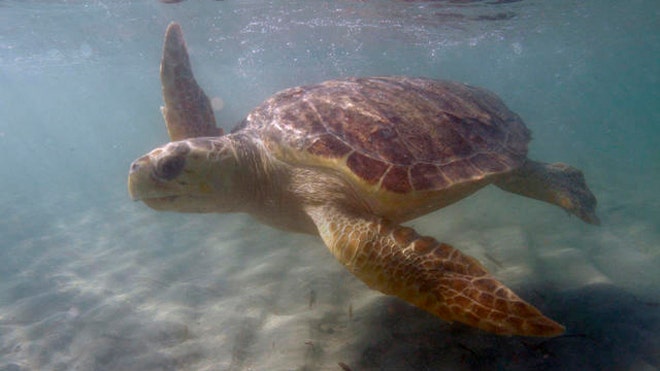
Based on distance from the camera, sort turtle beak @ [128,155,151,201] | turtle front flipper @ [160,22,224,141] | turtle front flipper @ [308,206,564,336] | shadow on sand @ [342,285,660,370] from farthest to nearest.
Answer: turtle front flipper @ [160,22,224,141]
turtle beak @ [128,155,151,201]
shadow on sand @ [342,285,660,370]
turtle front flipper @ [308,206,564,336]

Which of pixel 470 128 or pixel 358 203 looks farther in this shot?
pixel 470 128

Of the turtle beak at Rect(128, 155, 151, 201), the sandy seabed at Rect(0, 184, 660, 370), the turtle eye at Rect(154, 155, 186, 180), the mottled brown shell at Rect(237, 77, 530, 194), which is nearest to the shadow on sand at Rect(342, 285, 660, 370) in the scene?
the sandy seabed at Rect(0, 184, 660, 370)

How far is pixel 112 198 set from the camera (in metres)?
14.0

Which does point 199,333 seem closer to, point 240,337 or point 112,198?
point 240,337

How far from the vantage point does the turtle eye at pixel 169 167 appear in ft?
10.3

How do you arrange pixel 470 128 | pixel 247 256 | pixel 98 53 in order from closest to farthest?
pixel 470 128 → pixel 247 256 → pixel 98 53

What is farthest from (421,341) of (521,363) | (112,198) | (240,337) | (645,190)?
(112,198)

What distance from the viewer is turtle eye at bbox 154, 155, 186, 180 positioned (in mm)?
3148

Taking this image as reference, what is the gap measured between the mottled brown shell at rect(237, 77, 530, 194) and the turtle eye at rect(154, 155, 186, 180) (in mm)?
903

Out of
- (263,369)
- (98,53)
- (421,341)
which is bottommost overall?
(263,369)

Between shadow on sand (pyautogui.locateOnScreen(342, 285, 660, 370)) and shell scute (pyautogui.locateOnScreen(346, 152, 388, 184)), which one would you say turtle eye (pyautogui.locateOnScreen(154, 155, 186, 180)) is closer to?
shell scute (pyautogui.locateOnScreen(346, 152, 388, 184))

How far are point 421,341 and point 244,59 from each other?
31659 mm

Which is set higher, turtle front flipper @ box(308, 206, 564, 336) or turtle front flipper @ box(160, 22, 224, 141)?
turtle front flipper @ box(160, 22, 224, 141)

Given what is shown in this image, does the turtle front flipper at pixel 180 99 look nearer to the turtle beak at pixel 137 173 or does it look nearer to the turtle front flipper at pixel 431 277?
the turtle beak at pixel 137 173
